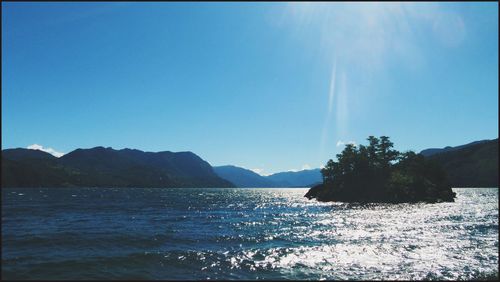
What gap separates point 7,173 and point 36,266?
14750mm

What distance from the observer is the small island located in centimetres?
13438

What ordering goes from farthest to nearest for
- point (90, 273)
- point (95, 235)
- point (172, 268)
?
point (95, 235)
point (172, 268)
point (90, 273)

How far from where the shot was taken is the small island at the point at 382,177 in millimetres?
134375

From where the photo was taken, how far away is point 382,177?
153125mm

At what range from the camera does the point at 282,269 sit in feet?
94.1

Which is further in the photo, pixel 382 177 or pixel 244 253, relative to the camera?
pixel 382 177

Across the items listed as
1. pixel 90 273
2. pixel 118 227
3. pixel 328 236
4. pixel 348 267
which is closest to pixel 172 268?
pixel 90 273

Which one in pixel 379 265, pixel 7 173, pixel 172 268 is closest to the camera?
pixel 7 173

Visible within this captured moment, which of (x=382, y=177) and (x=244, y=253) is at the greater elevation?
(x=382, y=177)

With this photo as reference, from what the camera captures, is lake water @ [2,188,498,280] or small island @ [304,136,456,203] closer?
lake water @ [2,188,498,280]

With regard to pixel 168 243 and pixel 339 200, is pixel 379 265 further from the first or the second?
pixel 339 200

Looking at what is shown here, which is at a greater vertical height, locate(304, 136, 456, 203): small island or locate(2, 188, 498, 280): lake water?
locate(304, 136, 456, 203): small island

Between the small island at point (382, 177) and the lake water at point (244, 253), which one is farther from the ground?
the small island at point (382, 177)

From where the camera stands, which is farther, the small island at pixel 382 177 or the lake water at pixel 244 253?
the small island at pixel 382 177
